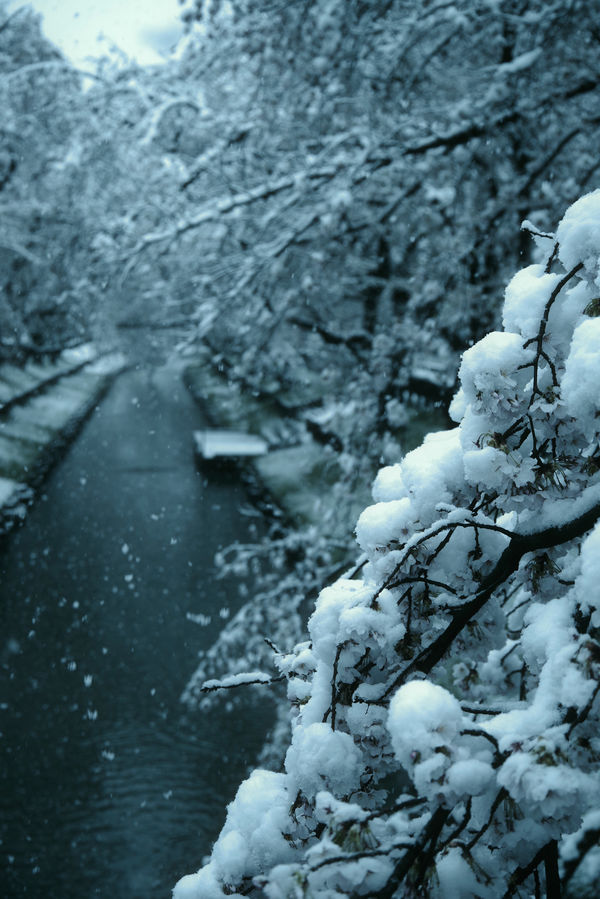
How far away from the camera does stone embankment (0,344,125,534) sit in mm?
17969

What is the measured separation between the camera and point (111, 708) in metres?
9.30

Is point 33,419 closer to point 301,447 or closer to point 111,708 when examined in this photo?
point 301,447

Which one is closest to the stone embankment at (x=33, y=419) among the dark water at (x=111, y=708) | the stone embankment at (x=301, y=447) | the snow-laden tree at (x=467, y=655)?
the dark water at (x=111, y=708)

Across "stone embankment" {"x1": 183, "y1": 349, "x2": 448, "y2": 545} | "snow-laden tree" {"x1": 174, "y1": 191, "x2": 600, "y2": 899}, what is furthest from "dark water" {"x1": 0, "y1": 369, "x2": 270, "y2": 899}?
"snow-laden tree" {"x1": 174, "y1": 191, "x2": 600, "y2": 899}

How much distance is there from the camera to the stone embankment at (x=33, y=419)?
18.0 metres

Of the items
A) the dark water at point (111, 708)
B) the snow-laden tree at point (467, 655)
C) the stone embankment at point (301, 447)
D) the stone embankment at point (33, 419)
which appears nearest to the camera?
the snow-laden tree at point (467, 655)

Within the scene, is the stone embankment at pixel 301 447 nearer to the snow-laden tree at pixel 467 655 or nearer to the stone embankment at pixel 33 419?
the snow-laden tree at pixel 467 655

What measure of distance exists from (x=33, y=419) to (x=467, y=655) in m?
24.9

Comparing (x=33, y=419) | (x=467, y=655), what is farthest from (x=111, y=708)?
(x=33, y=419)

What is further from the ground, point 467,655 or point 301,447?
point 467,655

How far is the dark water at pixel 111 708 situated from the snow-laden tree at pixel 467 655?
6.16 meters

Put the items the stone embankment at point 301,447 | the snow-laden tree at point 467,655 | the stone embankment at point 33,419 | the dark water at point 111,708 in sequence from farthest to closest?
1. the stone embankment at point 33,419
2. the stone embankment at point 301,447
3. the dark water at point 111,708
4. the snow-laden tree at point 467,655

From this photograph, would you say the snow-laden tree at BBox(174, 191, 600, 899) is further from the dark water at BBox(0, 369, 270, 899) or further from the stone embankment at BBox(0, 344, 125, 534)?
the stone embankment at BBox(0, 344, 125, 534)

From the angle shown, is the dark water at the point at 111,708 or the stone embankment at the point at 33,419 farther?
the stone embankment at the point at 33,419
